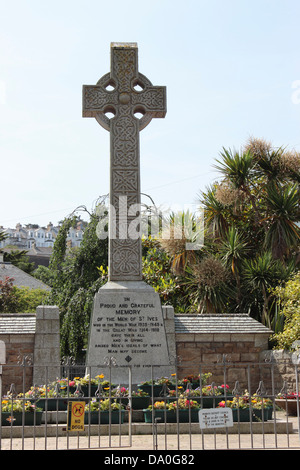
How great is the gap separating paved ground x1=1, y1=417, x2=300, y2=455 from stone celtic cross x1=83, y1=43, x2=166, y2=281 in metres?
3.67

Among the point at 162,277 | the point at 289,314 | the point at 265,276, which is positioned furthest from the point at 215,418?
the point at 162,277

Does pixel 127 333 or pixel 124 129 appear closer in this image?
pixel 127 333

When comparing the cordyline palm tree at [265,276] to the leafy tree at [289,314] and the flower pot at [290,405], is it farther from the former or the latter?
the flower pot at [290,405]

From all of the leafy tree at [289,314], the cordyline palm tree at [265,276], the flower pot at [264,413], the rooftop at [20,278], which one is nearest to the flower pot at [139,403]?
the flower pot at [264,413]

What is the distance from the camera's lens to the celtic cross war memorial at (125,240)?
9500 mm

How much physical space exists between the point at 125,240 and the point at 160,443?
443 centimetres

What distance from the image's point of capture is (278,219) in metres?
15.1

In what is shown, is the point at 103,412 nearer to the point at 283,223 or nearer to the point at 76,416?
the point at 76,416

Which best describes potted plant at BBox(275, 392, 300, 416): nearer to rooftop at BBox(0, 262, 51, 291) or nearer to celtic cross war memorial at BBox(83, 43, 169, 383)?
celtic cross war memorial at BBox(83, 43, 169, 383)

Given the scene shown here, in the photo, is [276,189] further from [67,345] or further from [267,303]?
[67,345]

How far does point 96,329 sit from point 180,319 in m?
2.25

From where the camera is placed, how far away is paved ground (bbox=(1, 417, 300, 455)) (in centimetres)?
614

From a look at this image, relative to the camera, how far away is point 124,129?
1087 cm
